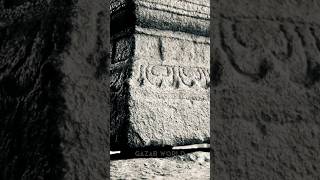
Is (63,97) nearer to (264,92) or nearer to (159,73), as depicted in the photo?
(264,92)

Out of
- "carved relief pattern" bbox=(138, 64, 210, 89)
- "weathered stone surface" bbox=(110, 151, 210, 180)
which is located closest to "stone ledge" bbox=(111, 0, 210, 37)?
"carved relief pattern" bbox=(138, 64, 210, 89)

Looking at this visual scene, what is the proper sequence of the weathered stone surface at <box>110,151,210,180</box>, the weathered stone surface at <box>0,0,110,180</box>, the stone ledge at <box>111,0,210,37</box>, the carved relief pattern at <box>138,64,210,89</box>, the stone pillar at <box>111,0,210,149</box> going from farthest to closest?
the stone ledge at <box>111,0,210,37</box>, the carved relief pattern at <box>138,64,210,89</box>, the stone pillar at <box>111,0,210,149</box>, the weathered stone surface at <box>110,151,210,180</box>, the weathered stone surface at <box>0,0,110,180</box>

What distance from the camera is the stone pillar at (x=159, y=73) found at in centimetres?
273

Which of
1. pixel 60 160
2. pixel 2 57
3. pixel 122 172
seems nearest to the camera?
pixel 60 160

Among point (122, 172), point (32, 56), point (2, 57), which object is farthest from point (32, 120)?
point (122, 172)

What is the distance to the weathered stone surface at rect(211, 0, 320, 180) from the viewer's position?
3.64 ft

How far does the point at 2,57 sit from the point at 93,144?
0.39m

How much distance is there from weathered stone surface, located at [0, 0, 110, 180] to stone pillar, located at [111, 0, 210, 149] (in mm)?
1450

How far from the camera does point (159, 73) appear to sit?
9.55 feet

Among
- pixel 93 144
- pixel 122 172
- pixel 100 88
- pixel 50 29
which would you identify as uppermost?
pixel 50 29

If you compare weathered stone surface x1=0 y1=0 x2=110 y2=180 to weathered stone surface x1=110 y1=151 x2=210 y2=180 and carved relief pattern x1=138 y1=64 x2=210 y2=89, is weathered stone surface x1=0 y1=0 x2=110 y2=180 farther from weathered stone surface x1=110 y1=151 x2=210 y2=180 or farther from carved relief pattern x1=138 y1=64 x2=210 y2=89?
carved relief pattern x1=138 y1=64 x2=210 y2=89

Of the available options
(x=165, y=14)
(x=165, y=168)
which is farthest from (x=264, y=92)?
(x=165, y=14)

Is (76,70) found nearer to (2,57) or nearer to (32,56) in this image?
(32,56)

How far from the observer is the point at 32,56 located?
48.3 inches
